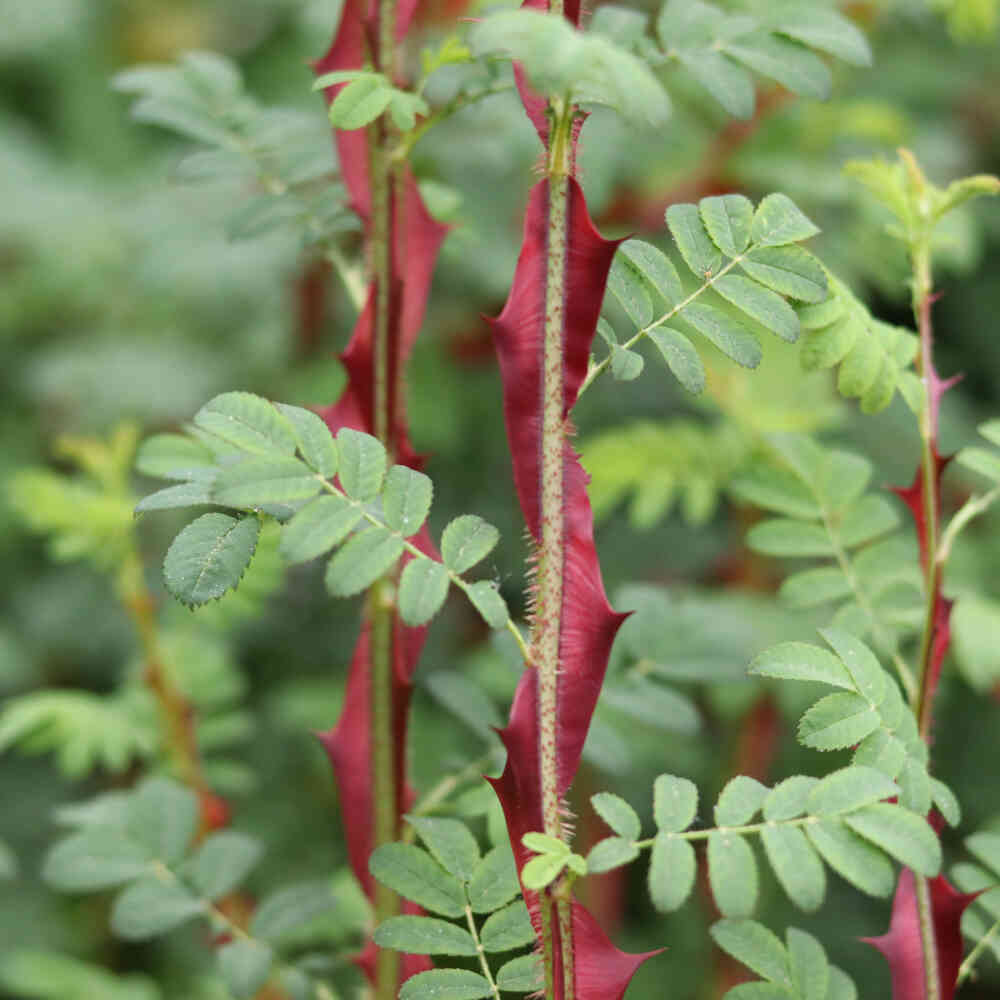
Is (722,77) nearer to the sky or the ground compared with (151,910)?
nearer to the sky

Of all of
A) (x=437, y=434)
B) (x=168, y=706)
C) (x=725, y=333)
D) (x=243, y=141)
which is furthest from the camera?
(x=437, y=434)

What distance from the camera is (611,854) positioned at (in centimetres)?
62

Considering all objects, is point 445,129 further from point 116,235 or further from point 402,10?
point 402,10

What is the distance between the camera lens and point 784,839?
613 mm

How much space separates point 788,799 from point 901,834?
0.06 m

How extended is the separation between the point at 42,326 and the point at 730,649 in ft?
5.94

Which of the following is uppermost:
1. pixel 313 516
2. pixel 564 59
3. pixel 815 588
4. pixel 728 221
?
pixel 564 59

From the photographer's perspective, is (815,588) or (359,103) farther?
(815,588)

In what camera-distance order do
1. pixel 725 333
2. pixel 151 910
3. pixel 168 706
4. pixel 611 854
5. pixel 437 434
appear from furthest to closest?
pixel 437 434, pixel 168 706, pixel 151 910, pixel 725 333, pixel 611 854

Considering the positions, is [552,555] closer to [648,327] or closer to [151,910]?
[648,327]

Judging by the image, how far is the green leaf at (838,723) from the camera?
2.20 ft

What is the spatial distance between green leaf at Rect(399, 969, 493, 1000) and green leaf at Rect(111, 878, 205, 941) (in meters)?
0.32

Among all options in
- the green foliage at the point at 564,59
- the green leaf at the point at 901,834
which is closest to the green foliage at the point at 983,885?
the green leaf at the point at 901,834

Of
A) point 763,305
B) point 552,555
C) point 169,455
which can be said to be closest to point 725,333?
point 763,305
